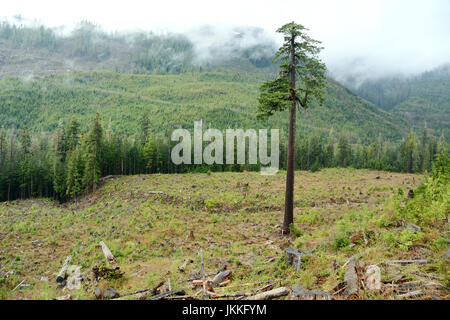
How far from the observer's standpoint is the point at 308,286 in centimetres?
625

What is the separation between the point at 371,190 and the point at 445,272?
939 inches

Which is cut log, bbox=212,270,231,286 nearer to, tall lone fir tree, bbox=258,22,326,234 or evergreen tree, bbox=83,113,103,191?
tall lone fir tree, bbox=258,22,326,234

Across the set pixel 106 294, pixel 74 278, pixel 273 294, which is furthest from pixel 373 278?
pixel 74 278

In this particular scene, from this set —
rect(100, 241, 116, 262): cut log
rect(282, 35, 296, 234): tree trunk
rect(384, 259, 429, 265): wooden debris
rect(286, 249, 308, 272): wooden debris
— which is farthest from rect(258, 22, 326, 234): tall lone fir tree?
rect(100, 241, 116, 262): cut log

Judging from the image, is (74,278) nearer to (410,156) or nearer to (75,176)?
(75,176)

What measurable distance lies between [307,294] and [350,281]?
1.11 m

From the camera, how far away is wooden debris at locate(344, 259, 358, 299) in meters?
5.48

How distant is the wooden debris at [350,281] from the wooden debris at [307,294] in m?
0.57

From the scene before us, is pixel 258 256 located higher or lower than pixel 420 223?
lower

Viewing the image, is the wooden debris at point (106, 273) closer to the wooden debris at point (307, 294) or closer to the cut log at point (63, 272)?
the cut log at point (63, 272)

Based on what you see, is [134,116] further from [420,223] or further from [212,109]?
[420,223]

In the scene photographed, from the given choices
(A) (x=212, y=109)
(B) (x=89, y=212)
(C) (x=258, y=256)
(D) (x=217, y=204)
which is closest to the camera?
(C) (x=258, y=256)

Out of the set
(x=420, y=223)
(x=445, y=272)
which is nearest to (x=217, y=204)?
(x=420, y=223)
